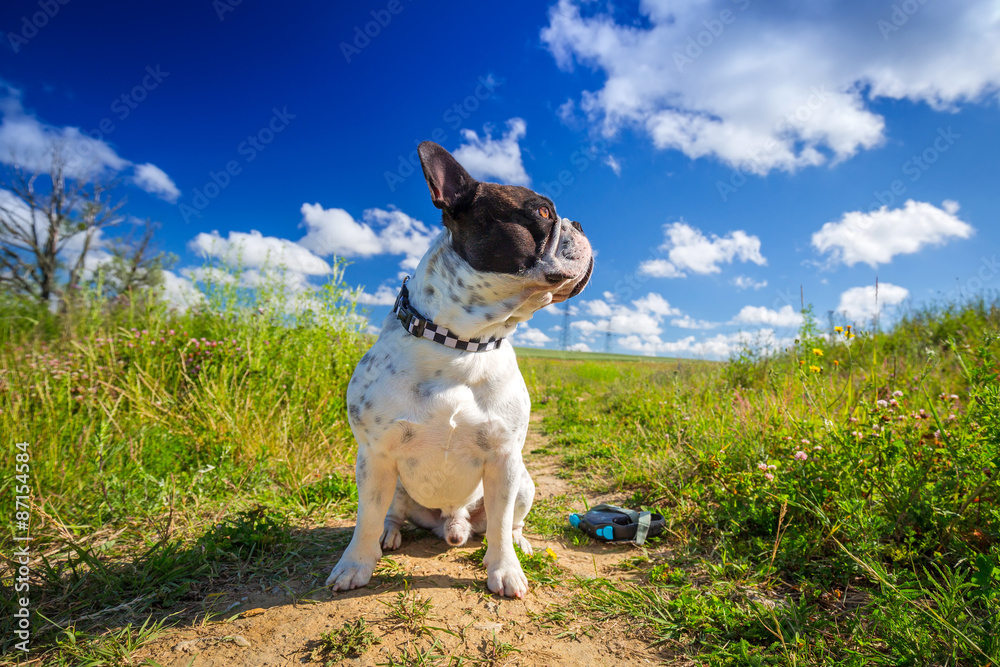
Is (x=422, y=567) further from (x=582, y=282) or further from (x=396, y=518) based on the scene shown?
(x=582, y=282)

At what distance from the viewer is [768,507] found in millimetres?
2756

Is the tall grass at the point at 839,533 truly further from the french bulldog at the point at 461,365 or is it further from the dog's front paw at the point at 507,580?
the french bulldog at the point at 461,365

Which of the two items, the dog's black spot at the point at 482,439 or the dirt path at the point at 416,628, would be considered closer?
the dirt path at the point at 416,628

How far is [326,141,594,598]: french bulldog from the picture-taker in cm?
238

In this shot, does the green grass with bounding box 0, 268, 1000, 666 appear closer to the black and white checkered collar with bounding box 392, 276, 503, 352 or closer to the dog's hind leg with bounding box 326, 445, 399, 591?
the dog's hind leg with bounding box 326, 445, 399, 591

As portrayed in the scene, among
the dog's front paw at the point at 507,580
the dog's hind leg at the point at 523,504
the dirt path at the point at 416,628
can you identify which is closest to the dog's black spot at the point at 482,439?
the dog's hind leg at the point at 523,504

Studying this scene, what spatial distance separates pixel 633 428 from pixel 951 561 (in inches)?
145

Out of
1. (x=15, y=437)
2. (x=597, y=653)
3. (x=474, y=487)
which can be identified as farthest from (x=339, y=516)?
(x=15, y=437)

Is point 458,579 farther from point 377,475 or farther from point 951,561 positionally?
point 951,561

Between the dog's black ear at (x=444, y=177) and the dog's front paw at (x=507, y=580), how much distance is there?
1.95 meters

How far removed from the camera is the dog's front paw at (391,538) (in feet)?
9.70

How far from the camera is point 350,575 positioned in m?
2.46
